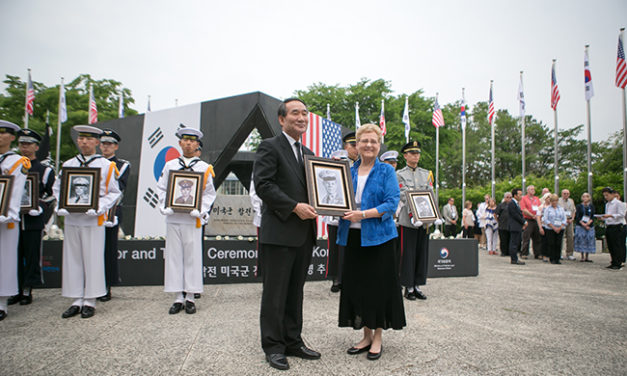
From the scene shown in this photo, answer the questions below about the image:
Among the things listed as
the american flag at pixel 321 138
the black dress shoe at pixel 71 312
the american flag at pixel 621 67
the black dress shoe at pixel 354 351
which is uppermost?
the american flag at pixel 621 67

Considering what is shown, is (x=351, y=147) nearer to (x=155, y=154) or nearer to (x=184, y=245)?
(x=184, y=245)

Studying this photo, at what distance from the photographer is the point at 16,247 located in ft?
13.8

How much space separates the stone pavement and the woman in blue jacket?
296 mm

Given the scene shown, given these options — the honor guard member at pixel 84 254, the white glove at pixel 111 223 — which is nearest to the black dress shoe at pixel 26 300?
the honor guard member at pixel 84 254

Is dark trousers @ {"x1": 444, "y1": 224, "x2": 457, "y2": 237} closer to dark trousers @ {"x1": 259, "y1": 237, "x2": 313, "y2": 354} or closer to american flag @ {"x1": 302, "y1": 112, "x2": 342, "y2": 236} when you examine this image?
american flag @ {"x1": 302, "y1": 112, "x2": 342, "y2": 236}

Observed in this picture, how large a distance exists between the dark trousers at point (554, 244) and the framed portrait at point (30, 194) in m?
11.8

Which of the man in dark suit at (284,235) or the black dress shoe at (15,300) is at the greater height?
the man in dark suit at (284,235)

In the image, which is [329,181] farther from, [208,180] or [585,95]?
[585,95]

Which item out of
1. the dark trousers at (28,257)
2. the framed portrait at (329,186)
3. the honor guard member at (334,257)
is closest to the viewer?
the framed portrait at (329,186)

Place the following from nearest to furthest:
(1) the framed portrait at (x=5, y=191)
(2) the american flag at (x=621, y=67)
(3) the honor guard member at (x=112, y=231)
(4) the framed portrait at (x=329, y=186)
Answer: (4) the framed portrait at (x=329, y=186) < (1) the framed portrait at (x=5, y=191) < (3) the honor guard member at (x=112, y=231) < (2) the american flag at (x=621, y=67)

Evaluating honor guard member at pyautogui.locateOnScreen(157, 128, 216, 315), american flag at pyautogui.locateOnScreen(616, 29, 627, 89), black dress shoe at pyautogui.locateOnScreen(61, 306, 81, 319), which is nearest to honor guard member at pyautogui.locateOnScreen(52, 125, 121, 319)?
black dress shoe at pyautogui.locateOnScreen(61, 306, 81, 319)

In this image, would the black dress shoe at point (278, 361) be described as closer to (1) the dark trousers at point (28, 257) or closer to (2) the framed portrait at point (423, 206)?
(2) the framed portrait at point (423, 206)

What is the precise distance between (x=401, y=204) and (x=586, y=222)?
7.87 m

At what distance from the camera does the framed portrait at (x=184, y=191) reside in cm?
429
